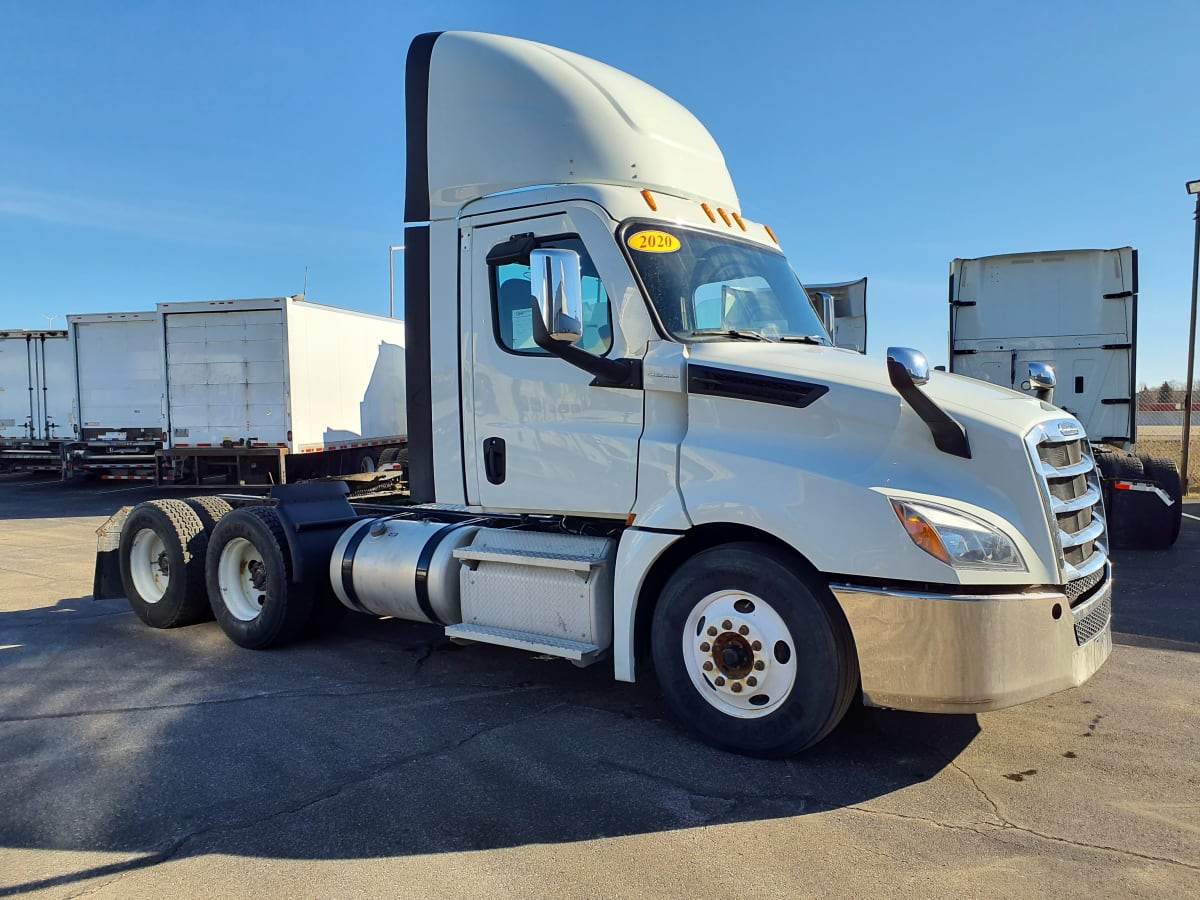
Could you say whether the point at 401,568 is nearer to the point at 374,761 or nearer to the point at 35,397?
the point at 374,761

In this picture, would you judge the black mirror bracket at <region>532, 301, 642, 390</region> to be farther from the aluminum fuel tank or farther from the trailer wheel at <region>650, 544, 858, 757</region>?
the aluminum fuel tank

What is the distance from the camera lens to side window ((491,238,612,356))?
459 cm

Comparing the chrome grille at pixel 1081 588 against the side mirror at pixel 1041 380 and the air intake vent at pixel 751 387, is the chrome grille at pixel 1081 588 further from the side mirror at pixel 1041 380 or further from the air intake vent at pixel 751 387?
the side mirror at pixel 1041 380

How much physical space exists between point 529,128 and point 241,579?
4134 millimetres

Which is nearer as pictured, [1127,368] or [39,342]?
[1127,368]

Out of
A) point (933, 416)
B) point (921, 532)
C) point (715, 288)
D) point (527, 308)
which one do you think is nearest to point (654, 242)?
point (715, 288)

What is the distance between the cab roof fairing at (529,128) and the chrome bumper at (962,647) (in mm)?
2726

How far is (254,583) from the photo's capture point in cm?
666

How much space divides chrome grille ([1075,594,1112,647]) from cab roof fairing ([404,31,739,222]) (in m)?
3.09

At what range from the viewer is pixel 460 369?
206 inches

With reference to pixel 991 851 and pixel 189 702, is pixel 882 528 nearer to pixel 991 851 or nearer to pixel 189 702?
pixel 991 851

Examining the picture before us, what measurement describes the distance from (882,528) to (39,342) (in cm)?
2170

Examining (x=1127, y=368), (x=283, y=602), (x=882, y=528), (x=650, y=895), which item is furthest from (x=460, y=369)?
(x=1127, y=368)

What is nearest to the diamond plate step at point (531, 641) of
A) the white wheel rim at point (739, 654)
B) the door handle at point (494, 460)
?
the white wheel rim at point (739, 654)
